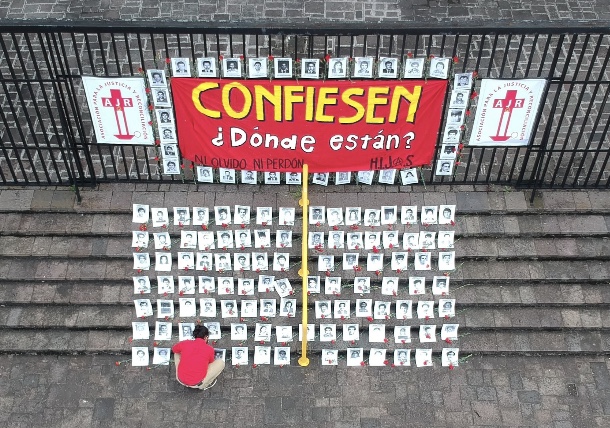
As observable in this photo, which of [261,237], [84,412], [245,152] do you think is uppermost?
[245,152]

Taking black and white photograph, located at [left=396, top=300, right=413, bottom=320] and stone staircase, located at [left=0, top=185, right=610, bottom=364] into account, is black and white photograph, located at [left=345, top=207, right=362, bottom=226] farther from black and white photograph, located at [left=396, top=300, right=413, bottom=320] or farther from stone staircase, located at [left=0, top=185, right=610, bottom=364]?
black and white photograph, located at [left=396, top=300, right=413, bottom=320]

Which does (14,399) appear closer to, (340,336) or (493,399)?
(340,336)

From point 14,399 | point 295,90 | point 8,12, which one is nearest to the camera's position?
point 295,90

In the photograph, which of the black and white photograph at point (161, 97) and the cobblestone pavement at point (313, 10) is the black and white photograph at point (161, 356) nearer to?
the black and white photograph at point (161, 97)

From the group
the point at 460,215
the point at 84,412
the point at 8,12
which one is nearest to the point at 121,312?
the point at 84,412

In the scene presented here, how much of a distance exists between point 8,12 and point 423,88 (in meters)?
8.78

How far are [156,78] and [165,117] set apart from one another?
697mm

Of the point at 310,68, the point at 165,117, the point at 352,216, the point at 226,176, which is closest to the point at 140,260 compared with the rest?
the point at 226,176

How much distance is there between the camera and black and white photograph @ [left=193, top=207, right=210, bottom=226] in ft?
38.4

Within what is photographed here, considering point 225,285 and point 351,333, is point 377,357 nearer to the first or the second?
point 351,333

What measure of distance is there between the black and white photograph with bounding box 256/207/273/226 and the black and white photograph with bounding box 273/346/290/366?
1.95m

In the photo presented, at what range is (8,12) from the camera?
1443 cm

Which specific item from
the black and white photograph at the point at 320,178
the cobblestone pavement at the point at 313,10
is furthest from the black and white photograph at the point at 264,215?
the cobblestone pavement at the point at 313,10

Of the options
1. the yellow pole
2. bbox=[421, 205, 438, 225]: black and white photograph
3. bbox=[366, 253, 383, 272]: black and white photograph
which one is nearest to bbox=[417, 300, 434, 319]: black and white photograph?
bbox=[366, 253, 383, 272]: black and white photograph
